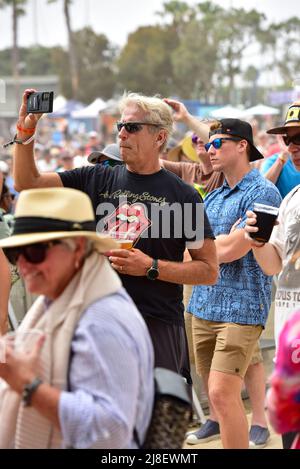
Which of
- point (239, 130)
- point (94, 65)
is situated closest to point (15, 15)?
point (94, 65)

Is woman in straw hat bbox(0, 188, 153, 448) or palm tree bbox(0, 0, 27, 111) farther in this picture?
palm tree bbox(0, 0, 27, 111)

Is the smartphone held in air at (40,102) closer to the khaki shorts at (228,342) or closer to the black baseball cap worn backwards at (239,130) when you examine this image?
the black baseball cap worn backwards at (239,130)

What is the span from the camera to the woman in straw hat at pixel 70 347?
271 centimetres

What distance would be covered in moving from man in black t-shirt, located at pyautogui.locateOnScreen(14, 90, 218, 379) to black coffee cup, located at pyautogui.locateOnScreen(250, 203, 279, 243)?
58 centimetres

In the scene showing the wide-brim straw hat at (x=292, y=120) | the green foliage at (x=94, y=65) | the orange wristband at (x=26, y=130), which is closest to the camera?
the orange wristband at (x=26, y=130)

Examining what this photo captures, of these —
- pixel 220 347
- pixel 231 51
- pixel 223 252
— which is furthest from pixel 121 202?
pixel 231 51

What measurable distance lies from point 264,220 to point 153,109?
1.09 meters

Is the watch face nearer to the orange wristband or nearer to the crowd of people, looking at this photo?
the crowd of people

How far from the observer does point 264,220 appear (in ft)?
13.2

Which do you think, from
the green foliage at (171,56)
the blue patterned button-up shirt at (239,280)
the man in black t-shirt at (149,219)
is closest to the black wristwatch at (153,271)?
the man in black t-shirt at (149,219)

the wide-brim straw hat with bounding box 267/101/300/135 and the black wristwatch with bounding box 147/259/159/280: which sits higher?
the wide-brim straw hat with bounding box 267/101/300/135

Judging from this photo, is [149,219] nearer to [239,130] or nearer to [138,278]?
[138,278]

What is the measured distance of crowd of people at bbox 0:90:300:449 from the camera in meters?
2.75

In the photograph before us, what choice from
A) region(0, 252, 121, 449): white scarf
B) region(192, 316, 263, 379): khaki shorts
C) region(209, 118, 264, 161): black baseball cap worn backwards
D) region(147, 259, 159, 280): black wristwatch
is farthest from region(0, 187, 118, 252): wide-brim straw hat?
region(209, 118, 264, 161): black baseball cap worn backwards
